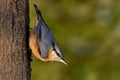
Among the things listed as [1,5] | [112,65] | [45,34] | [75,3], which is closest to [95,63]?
[112,65]

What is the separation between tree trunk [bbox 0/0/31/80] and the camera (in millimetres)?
6230

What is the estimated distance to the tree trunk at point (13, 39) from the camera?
20.4 ft

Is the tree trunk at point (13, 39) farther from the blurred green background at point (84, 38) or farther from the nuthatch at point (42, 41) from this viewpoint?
the blurred green background at point (84, 38)

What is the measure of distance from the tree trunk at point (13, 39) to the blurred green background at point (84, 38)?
5330 millimetres

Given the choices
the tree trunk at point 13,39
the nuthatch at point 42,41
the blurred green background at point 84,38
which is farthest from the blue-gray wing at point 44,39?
the blurred green background at point 84,38

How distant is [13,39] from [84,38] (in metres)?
5.79

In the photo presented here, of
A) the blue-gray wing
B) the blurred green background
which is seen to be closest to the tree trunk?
the blue-gray wing

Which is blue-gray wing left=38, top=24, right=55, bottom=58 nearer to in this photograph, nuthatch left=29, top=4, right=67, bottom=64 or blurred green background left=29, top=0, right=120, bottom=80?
nuthatch left=29, top=4, right=67, bottom=64

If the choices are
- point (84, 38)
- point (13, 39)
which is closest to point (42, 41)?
point (13, 39)

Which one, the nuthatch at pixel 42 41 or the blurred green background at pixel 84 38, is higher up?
the nuthatch at pixel 42 41

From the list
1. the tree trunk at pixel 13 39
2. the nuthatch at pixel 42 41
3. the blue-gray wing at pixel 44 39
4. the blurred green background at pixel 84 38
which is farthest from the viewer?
the blurred green background at pixel 84 38

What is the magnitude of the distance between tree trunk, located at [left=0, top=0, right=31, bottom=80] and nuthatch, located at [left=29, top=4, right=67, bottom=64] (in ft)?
0.83

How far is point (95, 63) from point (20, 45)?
6.02 m

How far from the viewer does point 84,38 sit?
39.3 ft
